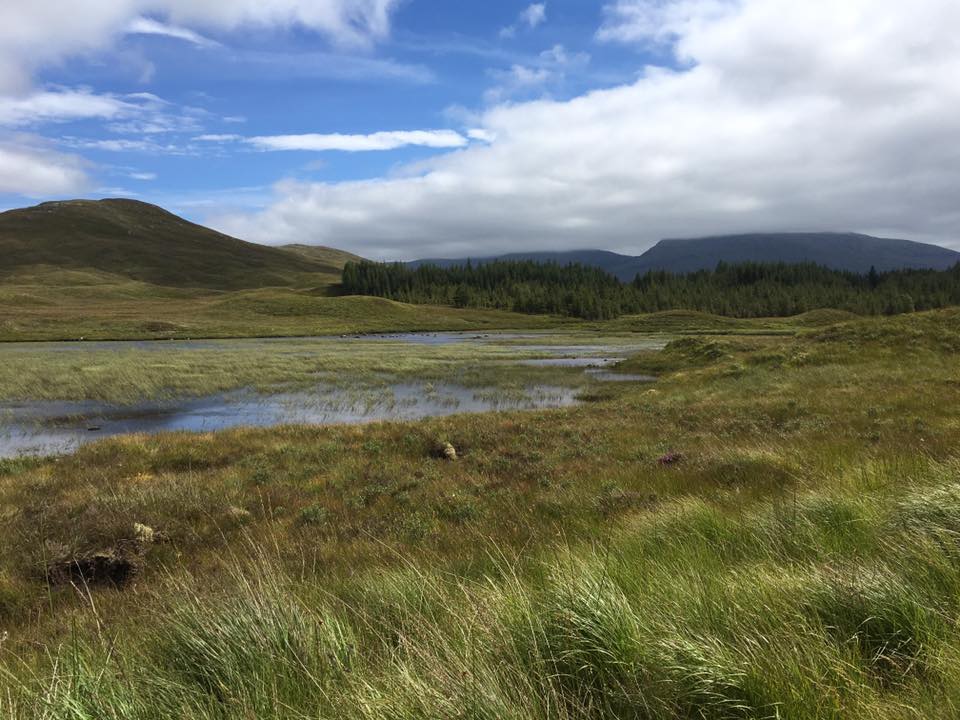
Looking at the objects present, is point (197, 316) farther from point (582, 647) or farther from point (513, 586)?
point (582, 647)

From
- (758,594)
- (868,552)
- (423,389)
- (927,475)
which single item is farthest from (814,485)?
(423,389)

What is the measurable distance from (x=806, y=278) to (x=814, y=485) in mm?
225128

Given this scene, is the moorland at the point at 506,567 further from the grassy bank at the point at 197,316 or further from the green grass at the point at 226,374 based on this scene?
the grassy bank at the point at 197,316

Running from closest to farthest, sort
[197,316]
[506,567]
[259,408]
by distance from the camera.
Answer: [506,567] < [259,408] < [197,316]

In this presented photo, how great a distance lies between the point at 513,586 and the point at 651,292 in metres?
182

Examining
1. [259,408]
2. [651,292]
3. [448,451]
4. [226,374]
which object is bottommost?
[259,408]

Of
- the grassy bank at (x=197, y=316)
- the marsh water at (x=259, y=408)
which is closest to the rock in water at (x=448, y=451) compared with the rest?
the marsh water at (x=259, y=408)

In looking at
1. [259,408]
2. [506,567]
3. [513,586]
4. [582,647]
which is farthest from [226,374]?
[582,647]

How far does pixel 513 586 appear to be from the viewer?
407 cm

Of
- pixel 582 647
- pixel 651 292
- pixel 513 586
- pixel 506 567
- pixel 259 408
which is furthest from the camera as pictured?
pixel 651 292

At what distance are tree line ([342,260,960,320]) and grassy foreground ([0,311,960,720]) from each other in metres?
152

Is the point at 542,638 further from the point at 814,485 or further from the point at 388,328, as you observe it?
the point at 388,328

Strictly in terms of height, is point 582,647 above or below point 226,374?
above

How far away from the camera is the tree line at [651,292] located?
16062 centimetres
